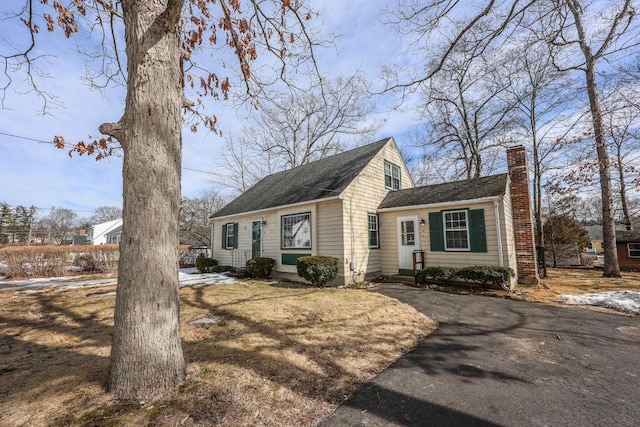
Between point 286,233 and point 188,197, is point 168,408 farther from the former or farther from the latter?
point 188,197

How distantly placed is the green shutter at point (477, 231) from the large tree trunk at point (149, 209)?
29.3 feet

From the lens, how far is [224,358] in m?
3.37

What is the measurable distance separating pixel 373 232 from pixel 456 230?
10.1ft

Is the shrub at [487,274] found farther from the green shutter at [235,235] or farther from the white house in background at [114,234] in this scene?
the white house in background at [114,234]

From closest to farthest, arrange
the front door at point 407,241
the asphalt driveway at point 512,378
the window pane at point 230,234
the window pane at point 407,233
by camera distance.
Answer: the asphalt driveway at point 512,378
the front door at point 407,241
the window pane at point 407,233
the window pane at point 230,234

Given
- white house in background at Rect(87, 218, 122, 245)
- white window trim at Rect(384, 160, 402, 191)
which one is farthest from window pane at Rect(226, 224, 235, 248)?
white house in background at Rect(87, 218, 122, 245)

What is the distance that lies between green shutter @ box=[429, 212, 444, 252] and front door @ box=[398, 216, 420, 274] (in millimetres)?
550

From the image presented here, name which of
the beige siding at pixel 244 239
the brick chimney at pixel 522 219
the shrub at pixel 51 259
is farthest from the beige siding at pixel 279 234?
the brick chimney at pixel 522 219

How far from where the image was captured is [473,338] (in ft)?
14.5

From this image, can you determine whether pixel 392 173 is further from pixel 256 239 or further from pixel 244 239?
pixel 244 239

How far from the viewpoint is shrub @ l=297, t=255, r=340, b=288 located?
886 cm

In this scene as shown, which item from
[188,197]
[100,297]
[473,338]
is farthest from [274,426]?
A: [188,197]

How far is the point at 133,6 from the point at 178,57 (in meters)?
0.62

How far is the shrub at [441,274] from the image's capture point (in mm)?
8750
